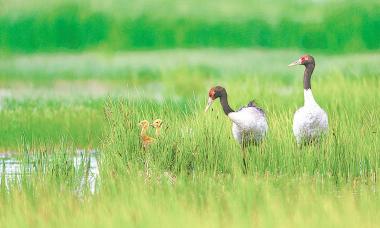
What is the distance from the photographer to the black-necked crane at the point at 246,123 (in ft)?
45.0

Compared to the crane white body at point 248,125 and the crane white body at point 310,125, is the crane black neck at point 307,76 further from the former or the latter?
the crane white body at point 248,125

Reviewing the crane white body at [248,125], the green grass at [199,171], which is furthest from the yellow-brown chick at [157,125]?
the crane white body at [248,125]

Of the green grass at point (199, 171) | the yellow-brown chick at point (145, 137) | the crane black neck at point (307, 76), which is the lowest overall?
the green grass at point (199, 171)

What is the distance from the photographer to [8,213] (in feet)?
35.7

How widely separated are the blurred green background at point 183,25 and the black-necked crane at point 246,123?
17.0 m

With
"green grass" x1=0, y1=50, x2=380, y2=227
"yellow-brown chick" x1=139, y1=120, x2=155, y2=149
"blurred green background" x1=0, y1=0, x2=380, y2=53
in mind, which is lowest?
"green grass" x1=0, y1=50, x2=380, y2=227

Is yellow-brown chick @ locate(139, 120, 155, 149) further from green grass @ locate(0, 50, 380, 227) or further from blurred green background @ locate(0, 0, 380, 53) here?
blurred green background @ locate(0, 0, 380, 53)

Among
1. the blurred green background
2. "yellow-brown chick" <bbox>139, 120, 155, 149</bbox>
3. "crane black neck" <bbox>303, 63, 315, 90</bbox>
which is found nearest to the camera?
"yellow-brown chick" <bbox>139, 120, 155, 149</bbox>

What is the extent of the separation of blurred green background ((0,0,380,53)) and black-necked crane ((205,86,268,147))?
17030 millimetres

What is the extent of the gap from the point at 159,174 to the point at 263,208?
185cm

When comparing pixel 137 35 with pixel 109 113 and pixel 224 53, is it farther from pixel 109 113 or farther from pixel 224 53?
pixel 109 113

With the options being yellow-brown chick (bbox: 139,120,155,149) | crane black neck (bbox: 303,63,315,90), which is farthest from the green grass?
crane black neck (bbox: 303,63,315,90)

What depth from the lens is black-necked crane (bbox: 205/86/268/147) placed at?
13.7 m

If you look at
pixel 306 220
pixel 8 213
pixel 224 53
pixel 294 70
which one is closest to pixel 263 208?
pixel 306 220
